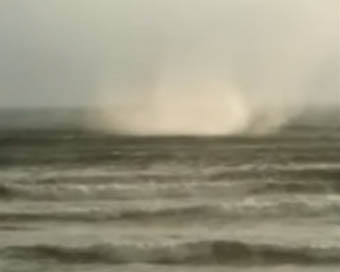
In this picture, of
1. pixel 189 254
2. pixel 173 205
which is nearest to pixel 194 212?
pixel 173 205

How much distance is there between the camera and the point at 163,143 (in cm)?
213

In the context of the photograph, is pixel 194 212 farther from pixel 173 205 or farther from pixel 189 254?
pixel 189 254

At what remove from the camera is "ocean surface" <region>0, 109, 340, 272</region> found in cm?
113

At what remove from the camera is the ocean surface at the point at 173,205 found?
44.3 inches

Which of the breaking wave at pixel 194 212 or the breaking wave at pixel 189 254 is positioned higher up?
the breaking wave at pixel 194 212

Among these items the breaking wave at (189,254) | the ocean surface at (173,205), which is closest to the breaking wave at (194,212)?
the ocean surface at (173,205)

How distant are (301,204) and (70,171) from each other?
56cm

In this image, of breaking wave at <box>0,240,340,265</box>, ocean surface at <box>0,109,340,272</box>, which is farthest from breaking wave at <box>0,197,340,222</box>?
breaking wave at <box>0,240,340,265</box>

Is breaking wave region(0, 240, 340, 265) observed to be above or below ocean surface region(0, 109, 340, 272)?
below

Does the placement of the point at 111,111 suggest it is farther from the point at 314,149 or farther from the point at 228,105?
the point at 314,149

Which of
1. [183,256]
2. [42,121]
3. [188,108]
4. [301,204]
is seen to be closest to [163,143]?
[188,108]

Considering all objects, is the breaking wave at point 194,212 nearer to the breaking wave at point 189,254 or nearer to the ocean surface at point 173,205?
the ocean surface at point 173,205

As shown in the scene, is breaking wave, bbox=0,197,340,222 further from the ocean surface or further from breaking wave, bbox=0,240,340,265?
breaking wave, bbox=0,240,340,265

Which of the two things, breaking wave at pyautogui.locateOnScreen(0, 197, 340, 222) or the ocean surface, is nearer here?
the ocean surface
